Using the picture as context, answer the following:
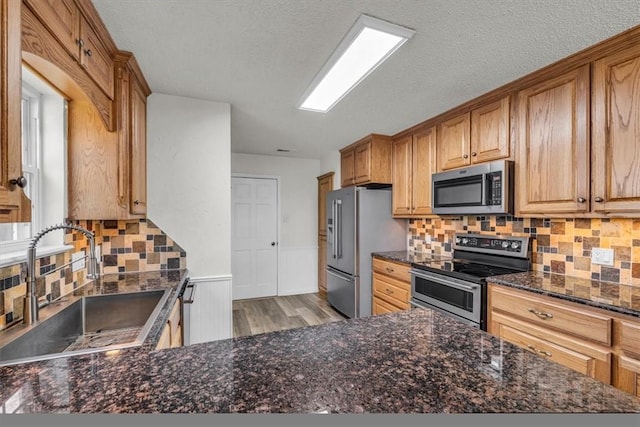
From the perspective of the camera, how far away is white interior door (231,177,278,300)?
4.48 m

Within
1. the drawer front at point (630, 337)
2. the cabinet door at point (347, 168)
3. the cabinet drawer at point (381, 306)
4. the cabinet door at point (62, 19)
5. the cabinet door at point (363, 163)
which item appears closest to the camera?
the cabinet door at point (62, 19)

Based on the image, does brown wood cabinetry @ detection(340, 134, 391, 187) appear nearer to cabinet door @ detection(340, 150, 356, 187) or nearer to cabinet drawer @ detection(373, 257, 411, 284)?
cabinet door @ detection(340, 150, 356, 187)

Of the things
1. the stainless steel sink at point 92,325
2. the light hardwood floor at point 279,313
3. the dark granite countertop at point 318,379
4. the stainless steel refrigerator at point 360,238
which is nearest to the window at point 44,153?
the stainless steel sink at point 92,325

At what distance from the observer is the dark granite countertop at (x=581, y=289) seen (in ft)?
4.63

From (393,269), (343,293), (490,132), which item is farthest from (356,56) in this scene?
(343,293)

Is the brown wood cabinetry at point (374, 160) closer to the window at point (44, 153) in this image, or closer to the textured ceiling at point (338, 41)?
the textured ceiling at point (338, 41)

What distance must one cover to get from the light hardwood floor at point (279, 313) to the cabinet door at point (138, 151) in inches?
72.0

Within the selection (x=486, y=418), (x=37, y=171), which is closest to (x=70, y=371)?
(x=486, y=418)

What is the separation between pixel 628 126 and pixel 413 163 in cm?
170

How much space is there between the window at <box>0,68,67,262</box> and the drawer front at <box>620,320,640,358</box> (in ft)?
9.81

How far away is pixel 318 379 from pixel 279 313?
3.46m

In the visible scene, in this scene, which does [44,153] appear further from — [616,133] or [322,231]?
[322,231]

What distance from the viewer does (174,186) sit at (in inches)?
91.2

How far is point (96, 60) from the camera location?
1.51m
